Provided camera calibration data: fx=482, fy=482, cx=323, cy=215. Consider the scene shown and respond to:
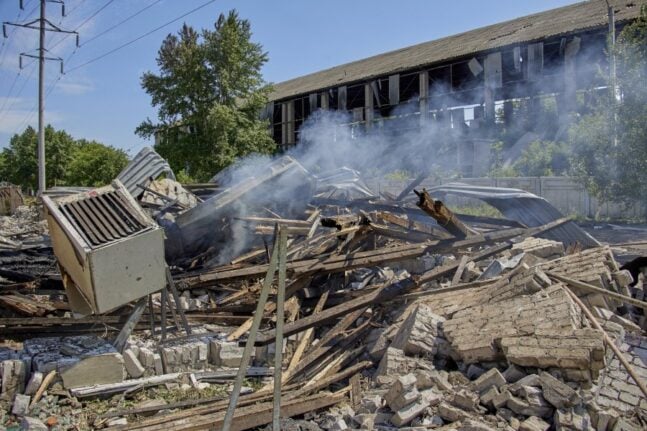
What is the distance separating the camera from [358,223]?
7637 millimetres

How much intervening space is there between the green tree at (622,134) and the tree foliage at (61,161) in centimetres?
3366

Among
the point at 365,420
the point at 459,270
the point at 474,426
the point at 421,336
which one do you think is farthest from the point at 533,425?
the point at 459,270

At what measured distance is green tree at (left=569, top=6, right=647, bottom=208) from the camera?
12.4m

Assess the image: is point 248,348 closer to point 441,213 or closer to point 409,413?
point 409,413

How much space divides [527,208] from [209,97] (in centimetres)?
1942

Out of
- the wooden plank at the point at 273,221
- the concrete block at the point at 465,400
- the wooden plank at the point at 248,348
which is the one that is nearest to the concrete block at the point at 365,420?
the concrete block at the point at 465,400

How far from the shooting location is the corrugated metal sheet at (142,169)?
12.0m

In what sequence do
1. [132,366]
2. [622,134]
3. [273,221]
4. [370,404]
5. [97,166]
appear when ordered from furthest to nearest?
1. [97,166]
2. [622,134]
3. [273,221]
4. [132,366]
5. [370,404]

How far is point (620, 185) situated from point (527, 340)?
1115 centimetres

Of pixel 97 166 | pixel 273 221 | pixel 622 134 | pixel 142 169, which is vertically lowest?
pixel 273 221

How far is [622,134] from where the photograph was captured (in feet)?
42.4

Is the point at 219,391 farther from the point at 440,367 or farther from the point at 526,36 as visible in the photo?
the point at 526,36

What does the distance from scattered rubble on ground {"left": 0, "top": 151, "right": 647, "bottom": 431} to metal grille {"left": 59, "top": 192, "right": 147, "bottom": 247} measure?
0.09m

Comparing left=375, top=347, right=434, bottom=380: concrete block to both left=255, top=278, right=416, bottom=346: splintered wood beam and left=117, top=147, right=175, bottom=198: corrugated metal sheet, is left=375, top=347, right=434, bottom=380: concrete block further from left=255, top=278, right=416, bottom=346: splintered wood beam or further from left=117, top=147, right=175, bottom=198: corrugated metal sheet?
left=117, top=147, right=175, bottom=198: corrugated metal sheet
